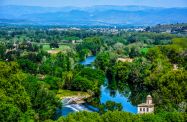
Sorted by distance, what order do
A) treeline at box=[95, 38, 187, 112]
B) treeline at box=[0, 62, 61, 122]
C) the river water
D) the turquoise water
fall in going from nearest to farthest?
treeline at box=[0, 62, 61, 122]
treeline at box=[95, 38, 187, 112]
the river water
the turquoise water

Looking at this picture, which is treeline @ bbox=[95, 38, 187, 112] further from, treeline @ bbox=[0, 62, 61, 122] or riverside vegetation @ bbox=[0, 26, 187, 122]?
treeline @ bbox=[0, 62, 61, 122]

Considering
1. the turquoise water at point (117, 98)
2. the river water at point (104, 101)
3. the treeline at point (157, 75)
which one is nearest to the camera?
the treeline at point (157, 75)

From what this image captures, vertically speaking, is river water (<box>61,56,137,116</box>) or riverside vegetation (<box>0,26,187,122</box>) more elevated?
riverside vegetation (<box>0,26,187,122</box>)

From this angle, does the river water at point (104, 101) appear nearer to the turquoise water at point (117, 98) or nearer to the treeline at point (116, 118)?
the turquoise water at point (117, 98)

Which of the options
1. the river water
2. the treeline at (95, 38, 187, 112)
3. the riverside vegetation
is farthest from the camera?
the river water

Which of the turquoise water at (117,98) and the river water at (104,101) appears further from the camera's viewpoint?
the turquoise water at (117,98)

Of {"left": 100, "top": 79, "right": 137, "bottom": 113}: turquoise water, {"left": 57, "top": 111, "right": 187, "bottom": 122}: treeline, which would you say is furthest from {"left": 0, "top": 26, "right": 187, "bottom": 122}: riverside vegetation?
{"left": 100, "top": 79, "right": 137, "bottom": 113}: turquoise water

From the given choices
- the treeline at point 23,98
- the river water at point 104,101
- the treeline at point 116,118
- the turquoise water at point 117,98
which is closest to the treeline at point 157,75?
the turquoise water at point 117,98

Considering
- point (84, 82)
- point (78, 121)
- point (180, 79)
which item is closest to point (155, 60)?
point (84, 82)

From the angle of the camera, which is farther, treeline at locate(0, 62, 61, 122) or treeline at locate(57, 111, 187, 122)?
treeline at locate(0, 62, 61, 122)

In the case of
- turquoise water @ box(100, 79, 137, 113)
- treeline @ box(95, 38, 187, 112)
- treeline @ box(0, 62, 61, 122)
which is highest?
treeline @ box(0, 62, 61, 122)

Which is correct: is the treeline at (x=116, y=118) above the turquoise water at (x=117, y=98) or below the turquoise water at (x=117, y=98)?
above

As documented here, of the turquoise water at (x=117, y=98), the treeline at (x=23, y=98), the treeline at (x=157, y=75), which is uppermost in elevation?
the treeline at (x=23, y=98)
